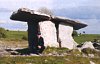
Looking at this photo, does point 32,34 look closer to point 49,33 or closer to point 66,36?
point 49,33

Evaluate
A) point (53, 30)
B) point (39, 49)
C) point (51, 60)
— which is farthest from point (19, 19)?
point (51, 60)

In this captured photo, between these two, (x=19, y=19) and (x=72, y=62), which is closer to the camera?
(x=72, y=62)

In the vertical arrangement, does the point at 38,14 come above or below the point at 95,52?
above

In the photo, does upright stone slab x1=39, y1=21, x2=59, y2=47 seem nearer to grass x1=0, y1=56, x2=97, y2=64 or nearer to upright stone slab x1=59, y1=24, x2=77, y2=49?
upright stone slab x1=59, y1=24, x2=77, y2=49

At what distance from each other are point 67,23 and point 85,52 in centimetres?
609

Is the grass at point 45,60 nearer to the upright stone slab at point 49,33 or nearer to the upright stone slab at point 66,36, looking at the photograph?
the upright stone slab at point 49,33

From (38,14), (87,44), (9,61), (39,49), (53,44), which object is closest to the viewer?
(9,61)

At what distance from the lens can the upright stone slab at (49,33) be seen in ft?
132

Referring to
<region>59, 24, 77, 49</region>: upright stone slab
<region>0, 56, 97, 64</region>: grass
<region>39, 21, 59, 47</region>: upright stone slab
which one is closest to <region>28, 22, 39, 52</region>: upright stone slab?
<region>39, 21, 59, 47</region>: upright stone slab

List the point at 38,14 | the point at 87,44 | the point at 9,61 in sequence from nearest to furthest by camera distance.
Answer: the point at 9,61 → the point at 38,14 → the point at 87,44

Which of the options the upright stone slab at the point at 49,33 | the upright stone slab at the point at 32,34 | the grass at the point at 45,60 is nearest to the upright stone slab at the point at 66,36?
the upright stone slab at the point at 49,33

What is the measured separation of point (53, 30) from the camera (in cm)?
4162

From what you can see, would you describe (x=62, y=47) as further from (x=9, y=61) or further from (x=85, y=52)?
(x=9, y=61)

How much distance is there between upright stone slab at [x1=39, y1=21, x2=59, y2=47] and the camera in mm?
40188
